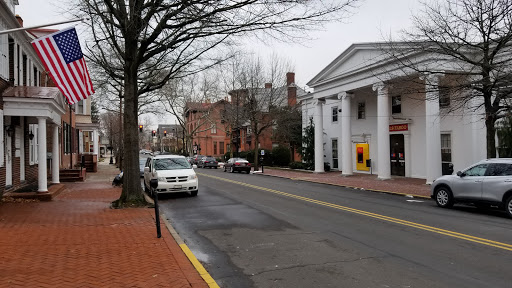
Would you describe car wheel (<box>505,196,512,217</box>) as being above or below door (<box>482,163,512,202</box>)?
below

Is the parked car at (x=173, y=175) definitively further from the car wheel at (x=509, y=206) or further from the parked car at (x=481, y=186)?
the car wheel at (x=509, y=206)

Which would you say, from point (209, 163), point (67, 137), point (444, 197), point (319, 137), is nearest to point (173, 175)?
point (444, 197)

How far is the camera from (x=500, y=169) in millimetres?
11039

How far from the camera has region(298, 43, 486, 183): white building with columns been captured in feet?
62.1

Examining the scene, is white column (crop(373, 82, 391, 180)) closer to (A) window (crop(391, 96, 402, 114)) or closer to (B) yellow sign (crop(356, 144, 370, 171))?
(A) window (crop(391, 96, 402, 114))

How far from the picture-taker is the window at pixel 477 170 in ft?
37.8

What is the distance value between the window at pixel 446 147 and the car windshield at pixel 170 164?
14.5 m

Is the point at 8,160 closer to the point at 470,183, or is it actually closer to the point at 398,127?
the point at 470,183

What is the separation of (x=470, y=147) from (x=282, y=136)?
24.5m

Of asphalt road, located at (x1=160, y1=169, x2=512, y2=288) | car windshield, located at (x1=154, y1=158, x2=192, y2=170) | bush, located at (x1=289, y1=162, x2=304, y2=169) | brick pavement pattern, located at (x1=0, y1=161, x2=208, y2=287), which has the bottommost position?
asphalt road, located at (x1=160, y1=169, x2=512, y2=288)

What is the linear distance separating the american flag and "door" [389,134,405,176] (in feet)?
62.3

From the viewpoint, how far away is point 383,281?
5.20 metres

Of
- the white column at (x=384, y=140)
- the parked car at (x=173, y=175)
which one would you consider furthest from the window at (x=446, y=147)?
the parked car at (x=173, y=175)

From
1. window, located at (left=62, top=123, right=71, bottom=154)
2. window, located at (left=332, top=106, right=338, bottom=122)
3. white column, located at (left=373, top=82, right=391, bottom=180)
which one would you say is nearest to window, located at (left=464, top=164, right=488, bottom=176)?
white column, located at (left=373, top=82, right=391, bottom=180)
